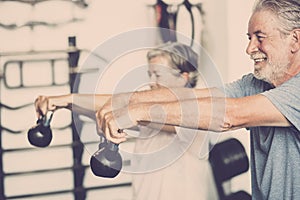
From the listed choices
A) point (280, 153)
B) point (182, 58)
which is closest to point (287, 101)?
point (280, 153)

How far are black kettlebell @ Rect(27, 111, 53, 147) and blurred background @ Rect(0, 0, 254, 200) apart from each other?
0.02 metres

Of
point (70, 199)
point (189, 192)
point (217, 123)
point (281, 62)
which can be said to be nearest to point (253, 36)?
point (281, 62)

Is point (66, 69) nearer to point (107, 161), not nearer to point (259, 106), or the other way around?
point (107, 161)

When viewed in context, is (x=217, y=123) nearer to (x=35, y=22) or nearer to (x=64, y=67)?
(x=64, y=67)

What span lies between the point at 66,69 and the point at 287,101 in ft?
2.34

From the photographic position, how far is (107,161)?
1.46 metres

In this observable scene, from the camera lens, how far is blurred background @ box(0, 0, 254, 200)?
5.32 ft

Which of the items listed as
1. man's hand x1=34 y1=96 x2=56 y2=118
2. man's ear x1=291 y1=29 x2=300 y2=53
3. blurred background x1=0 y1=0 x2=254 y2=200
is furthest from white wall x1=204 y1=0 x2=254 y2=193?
man's hand x1=34 y1=96 x2=56 y2=118

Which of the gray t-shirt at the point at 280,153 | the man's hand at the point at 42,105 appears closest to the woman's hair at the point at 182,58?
the gray t-shirt at the point at 280,153

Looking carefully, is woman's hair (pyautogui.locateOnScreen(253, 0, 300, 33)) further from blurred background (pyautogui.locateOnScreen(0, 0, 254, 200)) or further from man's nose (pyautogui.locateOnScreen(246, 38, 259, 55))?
blurred background (pyautogui.locateOnScreen(0, 0, 254, 200))

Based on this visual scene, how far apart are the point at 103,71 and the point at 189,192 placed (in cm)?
52

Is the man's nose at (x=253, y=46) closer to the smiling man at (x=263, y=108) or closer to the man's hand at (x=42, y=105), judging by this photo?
the smiling man at (x=263, y=108)

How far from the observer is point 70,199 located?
170 cm

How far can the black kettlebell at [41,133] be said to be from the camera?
1627 millimetres
